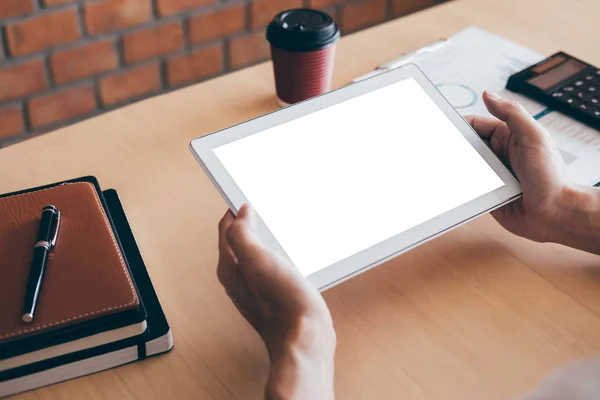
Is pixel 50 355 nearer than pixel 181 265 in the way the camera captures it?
Yes

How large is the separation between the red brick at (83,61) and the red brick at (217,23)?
8.9 inches

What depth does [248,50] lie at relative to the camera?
6.51 feet

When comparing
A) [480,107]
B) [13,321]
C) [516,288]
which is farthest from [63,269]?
[480,107]

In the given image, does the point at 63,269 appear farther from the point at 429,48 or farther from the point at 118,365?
the point at 429,48

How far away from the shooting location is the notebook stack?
664mm

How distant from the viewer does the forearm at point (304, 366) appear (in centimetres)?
62

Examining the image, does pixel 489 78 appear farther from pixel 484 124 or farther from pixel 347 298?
pixel 347 298

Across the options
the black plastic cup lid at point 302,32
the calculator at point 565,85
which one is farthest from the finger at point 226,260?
the calculator at point 565,85

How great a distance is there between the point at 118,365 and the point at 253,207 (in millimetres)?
213

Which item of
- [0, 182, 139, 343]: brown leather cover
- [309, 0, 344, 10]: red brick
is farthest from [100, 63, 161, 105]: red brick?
[0, 182, 139, 343]: brown leather cover

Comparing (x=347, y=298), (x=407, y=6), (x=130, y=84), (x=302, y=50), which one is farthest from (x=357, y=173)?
(x=407, y=6)

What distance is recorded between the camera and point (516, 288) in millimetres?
803

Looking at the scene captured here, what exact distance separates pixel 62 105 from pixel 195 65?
37 cm

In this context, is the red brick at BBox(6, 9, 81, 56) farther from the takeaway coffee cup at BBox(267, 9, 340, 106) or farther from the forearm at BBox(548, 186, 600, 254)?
the forearm at BBox(548, 186, 600, 254)
